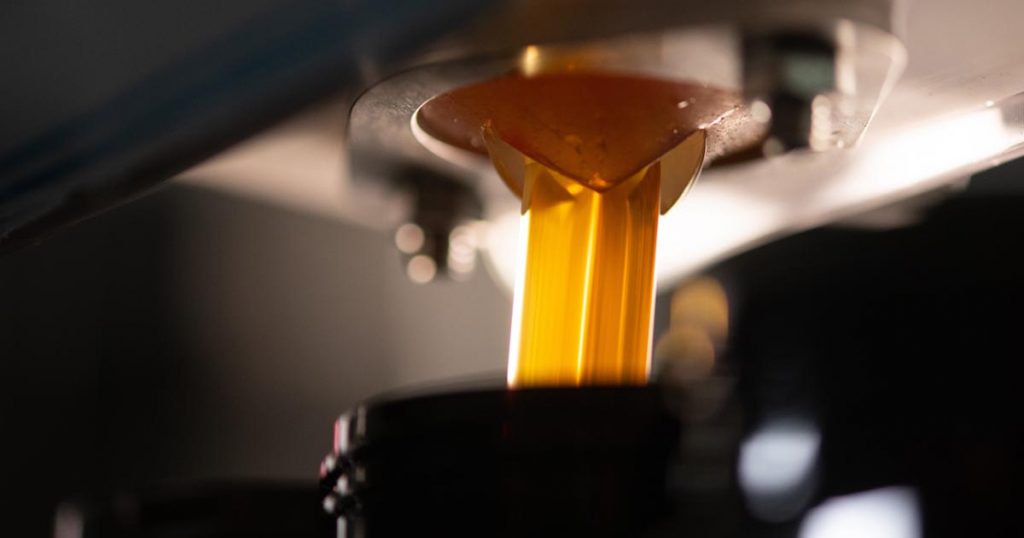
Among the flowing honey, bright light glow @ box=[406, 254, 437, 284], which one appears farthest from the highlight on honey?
bright light glow @ box=[406, 254, 437, 284]

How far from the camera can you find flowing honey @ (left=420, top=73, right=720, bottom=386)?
0.29 meters

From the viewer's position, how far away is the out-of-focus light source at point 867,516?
22 centimetres

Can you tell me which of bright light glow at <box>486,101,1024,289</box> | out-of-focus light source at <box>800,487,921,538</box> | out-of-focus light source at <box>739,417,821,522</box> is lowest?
out-of-focus light source at <box>800,487,921,538</box>

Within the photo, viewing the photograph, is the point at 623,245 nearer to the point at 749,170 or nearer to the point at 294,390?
the point at 749,170

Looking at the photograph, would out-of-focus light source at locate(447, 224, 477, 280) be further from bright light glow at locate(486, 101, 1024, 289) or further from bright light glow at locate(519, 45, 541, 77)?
bright light glow at locate(519, 45, 541, 77)

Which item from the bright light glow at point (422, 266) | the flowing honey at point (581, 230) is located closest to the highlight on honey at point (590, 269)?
the flowing honey at point (581, 230)

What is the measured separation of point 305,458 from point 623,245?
1.12 feet

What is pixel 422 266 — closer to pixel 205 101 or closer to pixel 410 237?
pixel 410 237

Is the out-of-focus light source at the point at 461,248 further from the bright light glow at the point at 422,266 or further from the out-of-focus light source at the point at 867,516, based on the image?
the out-of-focus light source at the point at 867,516

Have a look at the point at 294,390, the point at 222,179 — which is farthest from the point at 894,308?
the point at 294,390

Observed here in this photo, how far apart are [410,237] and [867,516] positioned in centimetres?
23

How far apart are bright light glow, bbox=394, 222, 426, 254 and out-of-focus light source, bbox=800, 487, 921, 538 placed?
196 mm

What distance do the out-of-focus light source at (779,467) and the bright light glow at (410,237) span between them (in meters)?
0.19

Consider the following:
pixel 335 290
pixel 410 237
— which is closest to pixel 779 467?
pixel 410 237
